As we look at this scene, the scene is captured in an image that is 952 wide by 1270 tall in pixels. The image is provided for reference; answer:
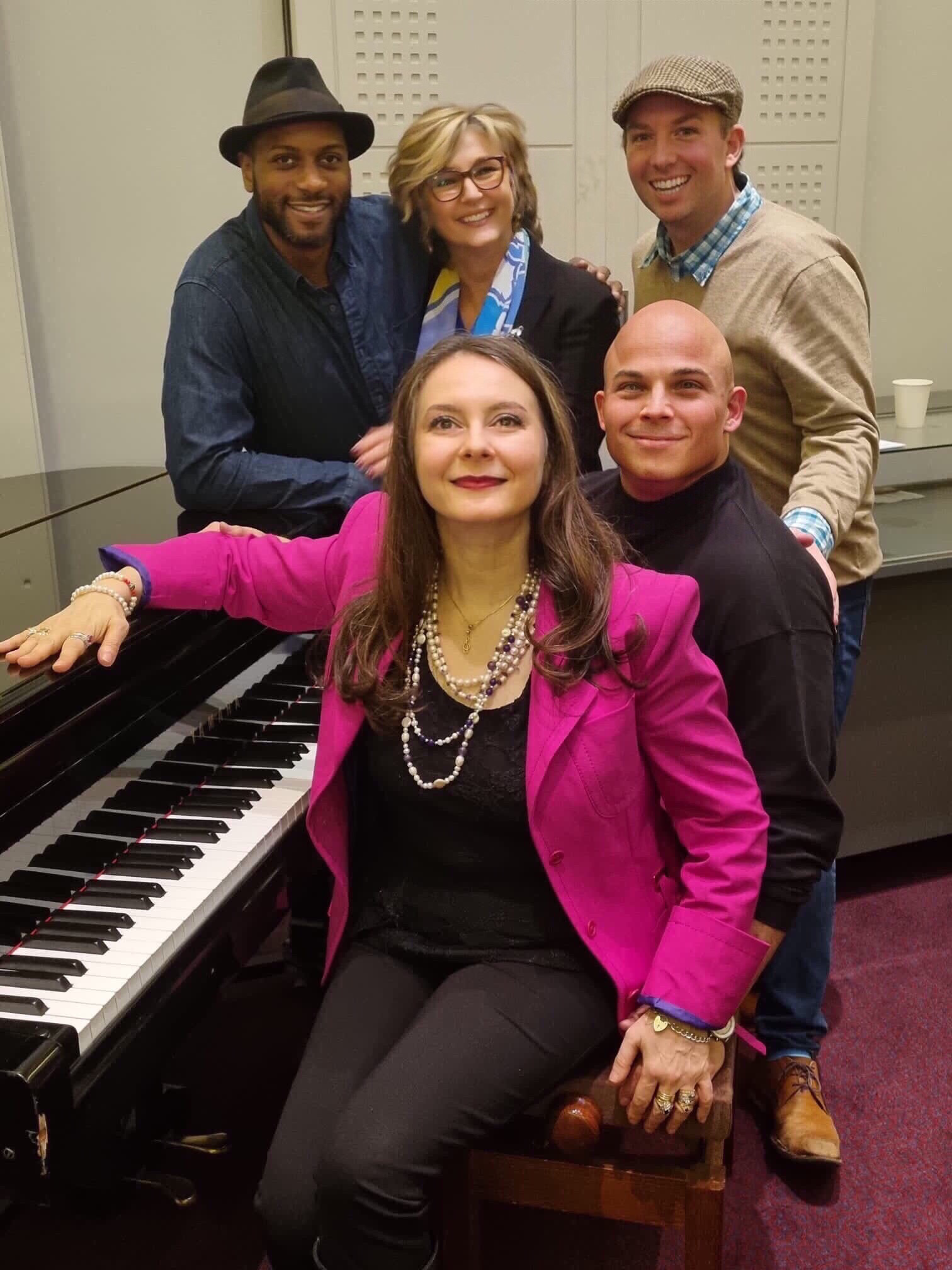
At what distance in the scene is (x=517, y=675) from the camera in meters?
1.48

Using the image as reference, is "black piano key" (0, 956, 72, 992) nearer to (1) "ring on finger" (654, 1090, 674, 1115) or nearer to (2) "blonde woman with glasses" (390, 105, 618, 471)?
(1) "ring on finger" (654, 1090, 674, 1115)

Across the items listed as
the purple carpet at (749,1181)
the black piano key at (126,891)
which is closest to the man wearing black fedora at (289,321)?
the black piano key at (126,891)

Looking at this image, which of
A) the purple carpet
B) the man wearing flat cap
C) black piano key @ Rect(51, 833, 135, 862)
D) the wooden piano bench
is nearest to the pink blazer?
the wooden piano bench

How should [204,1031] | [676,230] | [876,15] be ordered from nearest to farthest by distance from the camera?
[676,230]
[204,1031]
[876,15]

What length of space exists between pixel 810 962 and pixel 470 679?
1.01m

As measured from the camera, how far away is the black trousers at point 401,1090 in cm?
131

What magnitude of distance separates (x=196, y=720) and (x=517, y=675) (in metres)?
0.51

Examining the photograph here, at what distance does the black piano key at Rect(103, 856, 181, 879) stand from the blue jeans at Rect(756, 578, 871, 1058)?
3.76 ft

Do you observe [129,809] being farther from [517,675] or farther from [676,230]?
[676,230]

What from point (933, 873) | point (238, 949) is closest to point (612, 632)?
point (238, 949)

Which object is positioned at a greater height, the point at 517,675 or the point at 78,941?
the point at 517,675

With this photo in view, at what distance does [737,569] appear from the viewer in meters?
1.51

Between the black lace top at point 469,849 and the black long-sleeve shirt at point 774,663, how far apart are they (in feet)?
0.87

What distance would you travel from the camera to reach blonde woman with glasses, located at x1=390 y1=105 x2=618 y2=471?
6.59 ft
